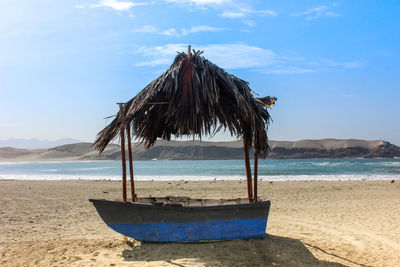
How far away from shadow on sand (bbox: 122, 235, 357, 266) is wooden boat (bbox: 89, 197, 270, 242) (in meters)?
0.14

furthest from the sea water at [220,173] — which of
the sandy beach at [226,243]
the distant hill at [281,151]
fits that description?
the distant hill at [281,151]

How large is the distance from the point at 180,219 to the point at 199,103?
5.93 feet

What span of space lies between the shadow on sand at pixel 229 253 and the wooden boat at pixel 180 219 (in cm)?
14

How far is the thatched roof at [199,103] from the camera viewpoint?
4.82 meters

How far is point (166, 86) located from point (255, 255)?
9.36 feet

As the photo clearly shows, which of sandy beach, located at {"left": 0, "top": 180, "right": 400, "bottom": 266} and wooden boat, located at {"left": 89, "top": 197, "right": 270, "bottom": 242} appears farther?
wooden boat, located at {"left": 89, "top": 197, "right": 270, "bottom": 242}

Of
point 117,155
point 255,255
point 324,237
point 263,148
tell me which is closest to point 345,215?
point 324,237

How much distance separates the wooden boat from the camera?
485 centimetres

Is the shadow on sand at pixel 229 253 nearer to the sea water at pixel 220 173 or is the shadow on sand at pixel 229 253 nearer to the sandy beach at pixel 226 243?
the sandy beach at pixel 226 243

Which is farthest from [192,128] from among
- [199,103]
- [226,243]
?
[226,243]

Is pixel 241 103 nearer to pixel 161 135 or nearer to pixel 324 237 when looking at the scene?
pixel 161 135

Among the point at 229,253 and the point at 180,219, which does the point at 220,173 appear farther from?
the point at 229,253

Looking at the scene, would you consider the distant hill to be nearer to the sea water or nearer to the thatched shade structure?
the sea water

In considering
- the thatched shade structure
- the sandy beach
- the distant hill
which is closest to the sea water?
the sandy beach
